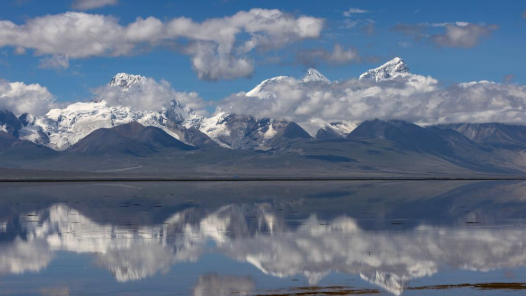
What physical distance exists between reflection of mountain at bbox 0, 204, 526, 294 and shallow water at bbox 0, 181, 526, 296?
8 cm

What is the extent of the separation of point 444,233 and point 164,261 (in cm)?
2818

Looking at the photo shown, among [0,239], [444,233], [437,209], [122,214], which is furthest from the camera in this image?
[437,209]

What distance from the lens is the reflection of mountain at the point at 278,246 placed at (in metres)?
45.4

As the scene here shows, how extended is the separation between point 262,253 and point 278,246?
12.7ft

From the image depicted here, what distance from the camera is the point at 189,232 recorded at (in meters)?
66.2

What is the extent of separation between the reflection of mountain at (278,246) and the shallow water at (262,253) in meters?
0.08

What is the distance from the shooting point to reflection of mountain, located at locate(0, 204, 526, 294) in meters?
45.4

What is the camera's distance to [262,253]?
52.2m

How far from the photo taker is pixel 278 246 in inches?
2202

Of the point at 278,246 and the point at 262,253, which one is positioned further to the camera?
the point at 278,246

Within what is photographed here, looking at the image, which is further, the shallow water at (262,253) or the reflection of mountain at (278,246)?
the reflection of mountain at (278,246)

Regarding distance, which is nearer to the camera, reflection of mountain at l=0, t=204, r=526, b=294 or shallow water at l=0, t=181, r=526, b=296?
shallow water at l=0, t=181, r=526, b=296

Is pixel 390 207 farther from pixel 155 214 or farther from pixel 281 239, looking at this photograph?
pixel 281 239

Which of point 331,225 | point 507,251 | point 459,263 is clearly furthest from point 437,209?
point 459,263
